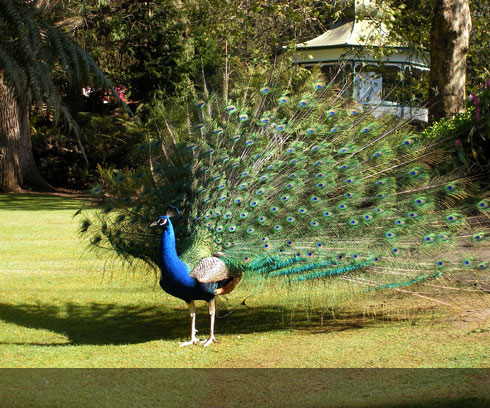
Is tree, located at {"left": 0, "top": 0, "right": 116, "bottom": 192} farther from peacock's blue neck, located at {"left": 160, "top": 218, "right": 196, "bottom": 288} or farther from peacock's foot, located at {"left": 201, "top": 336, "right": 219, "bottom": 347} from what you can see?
peacock's foot, located at {"left": 201, "top": 336, "right": 219, "bottom": 347}

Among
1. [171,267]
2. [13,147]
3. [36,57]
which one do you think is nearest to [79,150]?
[13,147]

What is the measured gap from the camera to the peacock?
6.19 meters

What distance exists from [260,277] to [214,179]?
3.59 feet

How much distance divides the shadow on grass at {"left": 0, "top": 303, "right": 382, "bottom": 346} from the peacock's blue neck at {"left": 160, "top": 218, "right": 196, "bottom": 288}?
1054 mm

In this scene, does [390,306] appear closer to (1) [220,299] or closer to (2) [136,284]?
(1) [220,299]

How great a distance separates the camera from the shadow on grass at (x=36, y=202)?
20.1 metres

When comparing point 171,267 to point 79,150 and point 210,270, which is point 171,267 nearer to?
point 210,270

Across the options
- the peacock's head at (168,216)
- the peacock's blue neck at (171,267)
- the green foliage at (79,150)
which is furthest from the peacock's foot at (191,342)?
the green foliage at (79,150)

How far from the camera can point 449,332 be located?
21.3 feet

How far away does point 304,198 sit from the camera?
6.61 metres

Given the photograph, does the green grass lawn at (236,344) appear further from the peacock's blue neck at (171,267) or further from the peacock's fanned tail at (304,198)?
the peacock's blue neck at (171,267)

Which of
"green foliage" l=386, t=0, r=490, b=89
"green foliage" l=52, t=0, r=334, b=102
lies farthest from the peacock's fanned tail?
"green foliage" l=52, t=0, r=334, b=102

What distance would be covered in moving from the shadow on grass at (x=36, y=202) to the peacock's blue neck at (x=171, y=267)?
14.7 metres

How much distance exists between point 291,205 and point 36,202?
17.1 meters
